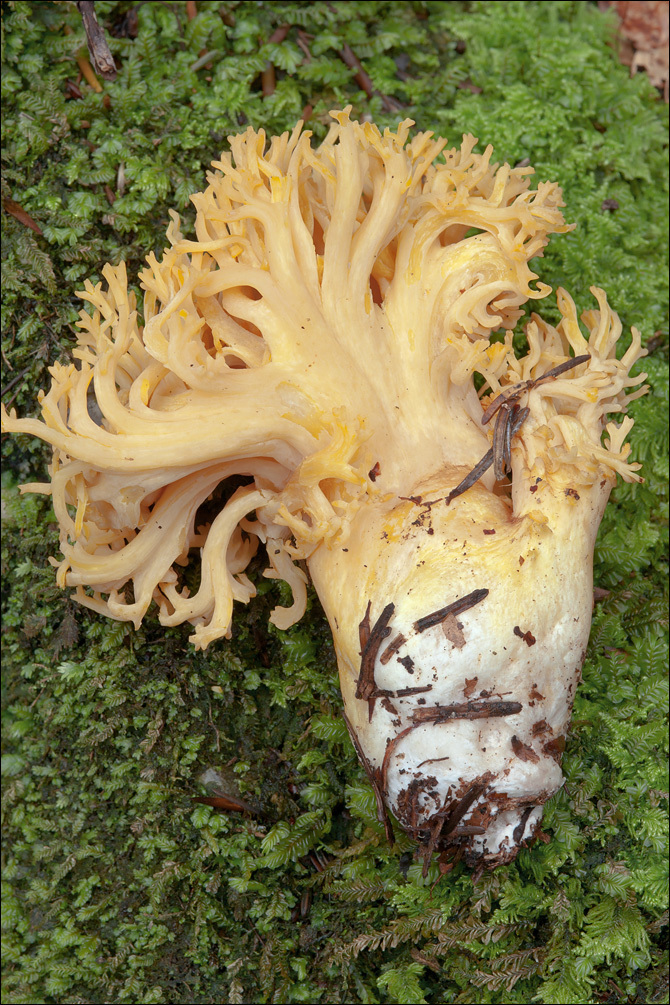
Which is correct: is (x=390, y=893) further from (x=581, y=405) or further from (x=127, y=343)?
(x=127, y=343)

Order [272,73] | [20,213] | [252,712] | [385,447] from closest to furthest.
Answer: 1. [385,447]
2. [252,712]
3. [20,213]
4. [272,73]

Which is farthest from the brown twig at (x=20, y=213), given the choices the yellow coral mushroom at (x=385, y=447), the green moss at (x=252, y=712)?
the yellow coral mushroom at (x=385, y=447)

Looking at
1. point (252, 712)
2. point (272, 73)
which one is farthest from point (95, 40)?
point (252, 712)

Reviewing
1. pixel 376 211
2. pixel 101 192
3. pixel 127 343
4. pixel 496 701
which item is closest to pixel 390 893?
pixel 496 701

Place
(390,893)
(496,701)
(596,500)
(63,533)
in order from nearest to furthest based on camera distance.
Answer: (496,701) < (596,500) < (63,533) < (390,893)

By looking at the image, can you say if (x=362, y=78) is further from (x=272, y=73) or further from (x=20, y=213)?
(x=20, y=213)

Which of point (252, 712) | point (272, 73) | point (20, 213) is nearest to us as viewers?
point (252, 712)
